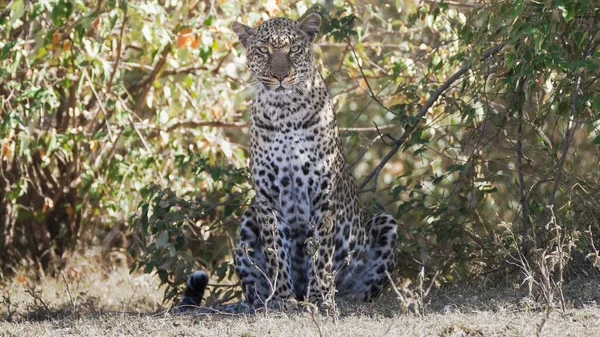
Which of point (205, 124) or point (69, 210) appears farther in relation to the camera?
point (69, 210)

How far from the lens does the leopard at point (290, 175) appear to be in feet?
21.1

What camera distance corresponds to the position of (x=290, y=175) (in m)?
6.46

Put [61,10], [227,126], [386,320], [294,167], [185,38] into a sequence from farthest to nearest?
1. [227,126]
2. [185,38]
3. [61,10]
4. [294,167]
5. [386,320]

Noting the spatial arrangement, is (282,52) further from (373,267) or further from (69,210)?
(69,210)

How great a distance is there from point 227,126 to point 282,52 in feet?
9.85

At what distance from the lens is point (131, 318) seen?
553 centimetres

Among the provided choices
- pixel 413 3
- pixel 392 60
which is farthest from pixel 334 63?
pixel 413 3

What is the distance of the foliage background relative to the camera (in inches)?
260

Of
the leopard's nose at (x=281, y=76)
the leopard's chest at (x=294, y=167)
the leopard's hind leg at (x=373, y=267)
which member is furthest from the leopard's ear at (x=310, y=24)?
the leopard's hind leg at (x=373, y=267)

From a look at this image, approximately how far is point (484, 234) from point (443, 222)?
0.60m

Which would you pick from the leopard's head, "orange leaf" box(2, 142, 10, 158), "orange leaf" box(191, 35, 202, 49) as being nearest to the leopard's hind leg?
the leopard's head

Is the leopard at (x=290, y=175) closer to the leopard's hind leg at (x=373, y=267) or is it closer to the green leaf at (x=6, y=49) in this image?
the leopard's hind leg at (x=373, y=267)

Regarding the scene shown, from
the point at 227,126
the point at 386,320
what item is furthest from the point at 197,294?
the point at 227,126

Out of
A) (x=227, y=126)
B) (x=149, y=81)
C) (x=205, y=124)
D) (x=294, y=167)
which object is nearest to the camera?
(x=294, y=167)
